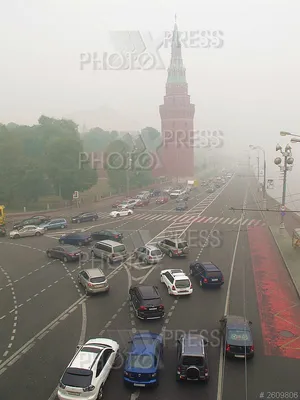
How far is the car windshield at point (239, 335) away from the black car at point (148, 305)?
13.4ft

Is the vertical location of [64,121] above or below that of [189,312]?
above

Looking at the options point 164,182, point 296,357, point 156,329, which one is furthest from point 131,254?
point 164,182

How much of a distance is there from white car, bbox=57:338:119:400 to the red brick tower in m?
103

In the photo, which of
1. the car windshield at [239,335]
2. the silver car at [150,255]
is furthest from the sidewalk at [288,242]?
the silver car at [150,255]

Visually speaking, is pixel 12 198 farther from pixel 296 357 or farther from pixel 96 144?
pixel 96 144

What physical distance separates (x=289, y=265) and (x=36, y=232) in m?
25.6

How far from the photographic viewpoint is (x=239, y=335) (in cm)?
1529

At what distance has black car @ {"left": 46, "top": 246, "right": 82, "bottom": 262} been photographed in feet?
95.9

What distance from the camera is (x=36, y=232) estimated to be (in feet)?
136

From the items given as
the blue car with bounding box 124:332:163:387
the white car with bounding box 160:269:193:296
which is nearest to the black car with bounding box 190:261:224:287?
the white car with bounding box 160:269:193:296

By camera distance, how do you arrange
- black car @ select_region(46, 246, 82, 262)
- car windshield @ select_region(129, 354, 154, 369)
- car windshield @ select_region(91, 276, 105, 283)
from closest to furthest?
1. car windshield @ select_region(129, 354, 154, 369)
2. car windshield @ select_region(91, 276, 105, 283)
3. black car @ select_region(46, 246, 82, 262)

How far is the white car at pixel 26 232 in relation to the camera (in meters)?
40.0

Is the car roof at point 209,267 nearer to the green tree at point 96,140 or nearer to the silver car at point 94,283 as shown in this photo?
the silver car at point 94,283

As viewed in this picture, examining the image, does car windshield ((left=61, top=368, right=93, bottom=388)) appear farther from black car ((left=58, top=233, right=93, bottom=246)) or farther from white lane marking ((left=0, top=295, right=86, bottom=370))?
black car ((left=58, top=233, right=93, bottom=246))
